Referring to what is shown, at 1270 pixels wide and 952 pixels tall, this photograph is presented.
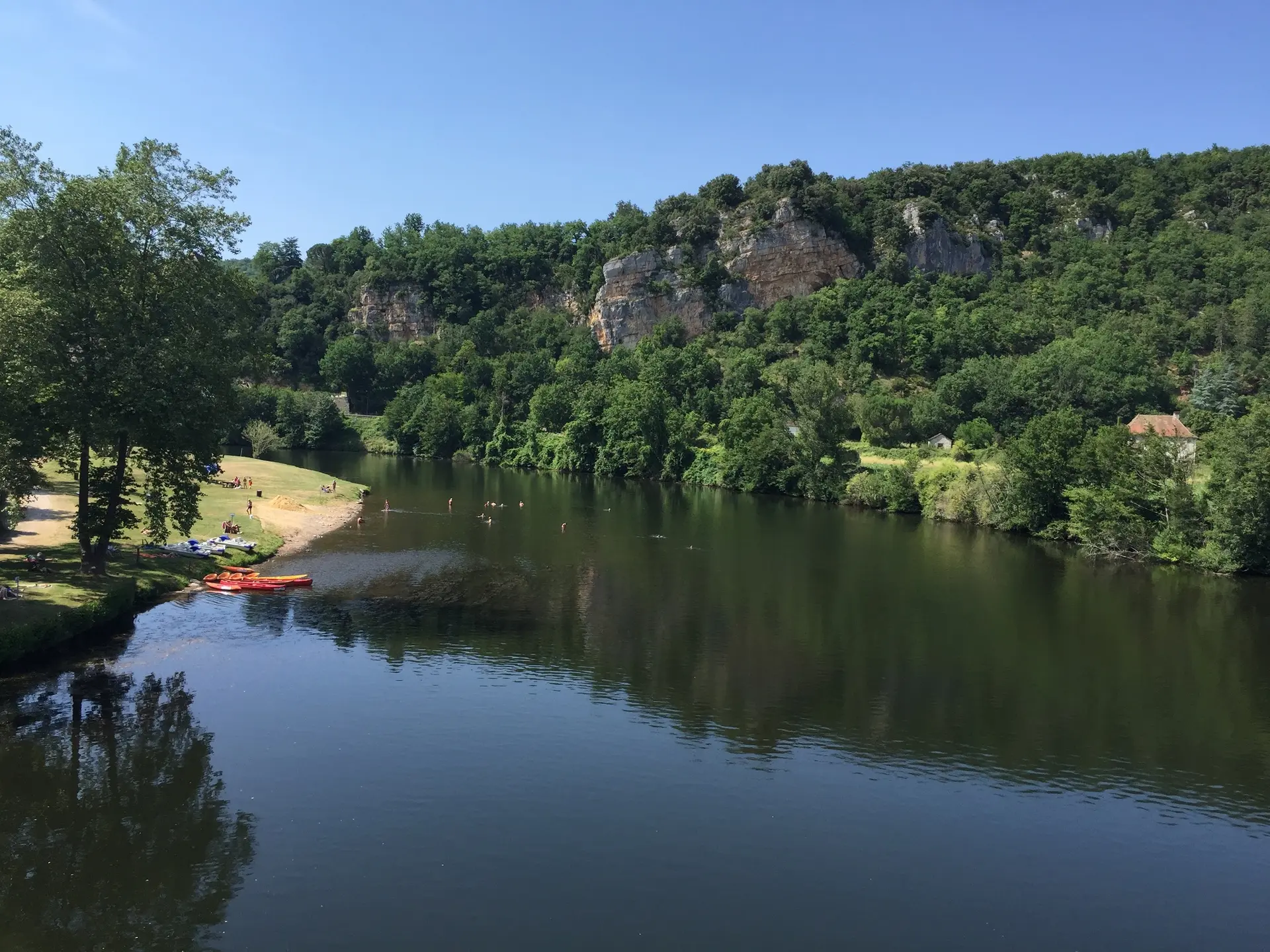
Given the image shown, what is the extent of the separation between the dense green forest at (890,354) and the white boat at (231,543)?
11.7 meters

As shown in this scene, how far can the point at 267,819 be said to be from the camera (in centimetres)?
2175

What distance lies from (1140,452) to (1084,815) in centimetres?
4744

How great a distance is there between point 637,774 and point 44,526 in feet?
128

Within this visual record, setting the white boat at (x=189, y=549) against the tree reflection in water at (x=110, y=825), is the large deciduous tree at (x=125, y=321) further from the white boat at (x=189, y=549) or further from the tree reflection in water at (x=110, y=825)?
the tree reflection in water at (x=110, y=825)

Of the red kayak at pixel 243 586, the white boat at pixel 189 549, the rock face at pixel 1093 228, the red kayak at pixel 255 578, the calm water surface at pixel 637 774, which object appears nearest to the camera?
the calm water surface at pixel 637 774

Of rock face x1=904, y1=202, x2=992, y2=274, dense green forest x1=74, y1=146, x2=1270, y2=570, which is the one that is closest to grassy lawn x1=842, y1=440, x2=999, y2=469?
dense green forest x1=74, y1=146, x2=1270, y2=570

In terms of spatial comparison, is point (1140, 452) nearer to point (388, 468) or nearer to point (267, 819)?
point (267, 819)

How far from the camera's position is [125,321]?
3622 cm

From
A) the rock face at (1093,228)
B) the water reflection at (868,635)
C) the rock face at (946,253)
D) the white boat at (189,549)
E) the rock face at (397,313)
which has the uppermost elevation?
the rock face at (1093,228)

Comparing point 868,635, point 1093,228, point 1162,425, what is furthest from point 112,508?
point 1093,228

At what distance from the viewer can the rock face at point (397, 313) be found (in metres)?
173

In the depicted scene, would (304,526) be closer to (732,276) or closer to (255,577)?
(255,577)

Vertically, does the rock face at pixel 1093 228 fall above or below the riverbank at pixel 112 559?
above

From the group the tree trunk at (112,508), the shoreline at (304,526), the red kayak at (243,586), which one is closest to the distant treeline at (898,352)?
the tree trunk at (112,508)
